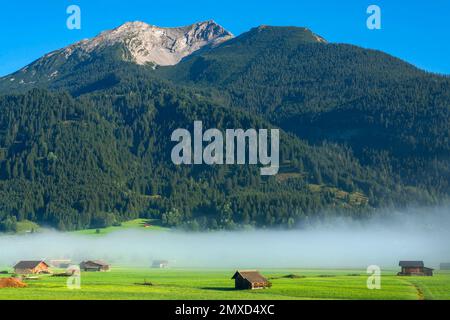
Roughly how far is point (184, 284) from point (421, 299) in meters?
45.8

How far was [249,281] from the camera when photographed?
390ft

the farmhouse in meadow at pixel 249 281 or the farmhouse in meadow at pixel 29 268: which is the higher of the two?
the farmhouse in meadow at pixel 249 281

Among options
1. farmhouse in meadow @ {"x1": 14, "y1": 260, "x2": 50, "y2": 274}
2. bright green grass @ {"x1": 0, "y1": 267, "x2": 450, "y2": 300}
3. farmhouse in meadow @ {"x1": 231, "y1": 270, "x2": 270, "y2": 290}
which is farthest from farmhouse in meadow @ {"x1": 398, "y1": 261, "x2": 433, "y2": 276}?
farmhouse in meadow @ {"x1": 14, "y1": 260, "x2": 50, "y2": 274}

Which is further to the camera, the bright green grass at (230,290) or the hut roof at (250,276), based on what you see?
the hut roof at (250,276)

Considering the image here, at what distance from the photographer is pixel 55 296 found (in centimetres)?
9731

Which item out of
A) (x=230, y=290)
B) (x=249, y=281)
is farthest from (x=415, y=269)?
(x=230, y=290)

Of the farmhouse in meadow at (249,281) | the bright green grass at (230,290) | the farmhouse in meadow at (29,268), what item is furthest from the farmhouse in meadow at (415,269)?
the farmhouse in meadow at (29,268)

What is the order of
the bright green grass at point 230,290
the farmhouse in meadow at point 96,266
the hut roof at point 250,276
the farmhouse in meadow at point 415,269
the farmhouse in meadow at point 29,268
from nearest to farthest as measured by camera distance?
the bright green grass at point 230,290
the hut roof at point 250,276
the farmhouse in meadow at point 415,269
the farmhouse in meadow at point 29,268
the farmhouse in meadow at point 96,266

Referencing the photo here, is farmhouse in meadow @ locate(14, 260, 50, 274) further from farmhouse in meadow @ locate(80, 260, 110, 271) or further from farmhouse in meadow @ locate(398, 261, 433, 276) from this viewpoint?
farmhouse in meadow @ locate(398, 261, 433, 276)

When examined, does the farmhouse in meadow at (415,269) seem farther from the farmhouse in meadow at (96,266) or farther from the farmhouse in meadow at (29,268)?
the farmhouse in meadow at (29,268)

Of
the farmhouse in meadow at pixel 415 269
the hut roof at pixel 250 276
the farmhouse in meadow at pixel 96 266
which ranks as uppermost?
the hut roof at pixel 250 276

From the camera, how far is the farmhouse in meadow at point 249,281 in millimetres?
119062
